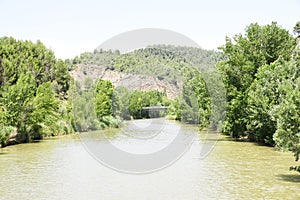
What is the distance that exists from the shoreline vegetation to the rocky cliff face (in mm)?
12500

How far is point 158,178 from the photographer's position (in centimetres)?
2353

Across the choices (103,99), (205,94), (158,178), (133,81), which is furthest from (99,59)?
(158,178)

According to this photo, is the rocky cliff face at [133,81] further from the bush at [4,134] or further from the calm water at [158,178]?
the calm water at [158,178]

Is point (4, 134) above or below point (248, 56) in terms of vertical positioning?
below

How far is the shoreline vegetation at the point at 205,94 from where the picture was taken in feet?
81.1

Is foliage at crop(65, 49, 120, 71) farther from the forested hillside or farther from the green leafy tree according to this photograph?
the green leafy tree

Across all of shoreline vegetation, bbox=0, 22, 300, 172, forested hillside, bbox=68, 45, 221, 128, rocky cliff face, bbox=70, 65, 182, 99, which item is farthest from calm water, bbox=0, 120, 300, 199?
rocky cliff face, bbox=70, 65, 182, 99

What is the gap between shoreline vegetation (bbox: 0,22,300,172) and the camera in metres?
24.7

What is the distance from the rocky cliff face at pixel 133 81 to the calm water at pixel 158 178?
6281cm

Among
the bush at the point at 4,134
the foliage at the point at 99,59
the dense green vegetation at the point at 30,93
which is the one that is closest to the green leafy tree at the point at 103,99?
the dense green vegetation at the point at 30,93

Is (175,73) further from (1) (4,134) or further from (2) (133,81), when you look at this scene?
(1) (4,134)

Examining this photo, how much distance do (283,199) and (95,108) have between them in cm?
4620

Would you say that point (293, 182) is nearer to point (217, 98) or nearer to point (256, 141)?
point (256, 141)

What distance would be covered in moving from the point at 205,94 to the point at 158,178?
39.5 m
